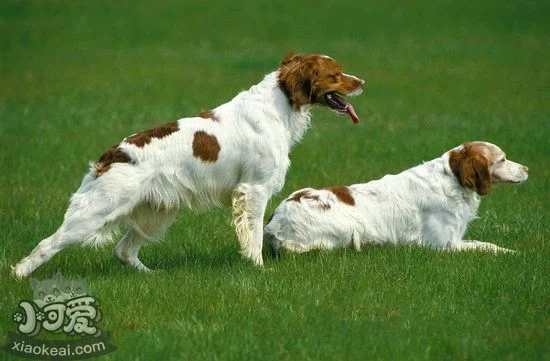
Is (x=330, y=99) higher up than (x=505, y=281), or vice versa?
(x=330, y=99)

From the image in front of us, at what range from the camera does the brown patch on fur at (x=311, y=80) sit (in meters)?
9.36

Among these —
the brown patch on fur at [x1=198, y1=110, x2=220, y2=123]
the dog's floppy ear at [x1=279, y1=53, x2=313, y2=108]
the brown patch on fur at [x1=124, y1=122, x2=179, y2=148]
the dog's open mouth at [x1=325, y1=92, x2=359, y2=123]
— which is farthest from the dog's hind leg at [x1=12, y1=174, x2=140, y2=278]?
the dog's open mouth at [x1=325, y1=92, x2=359, y2=123]

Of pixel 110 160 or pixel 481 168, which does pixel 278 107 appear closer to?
pixel 110 160

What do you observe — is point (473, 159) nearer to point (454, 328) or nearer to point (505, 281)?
point (505, 281)

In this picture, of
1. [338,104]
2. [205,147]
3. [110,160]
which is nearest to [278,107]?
[338,104]

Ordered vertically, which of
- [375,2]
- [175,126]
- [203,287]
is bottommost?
[375,2]

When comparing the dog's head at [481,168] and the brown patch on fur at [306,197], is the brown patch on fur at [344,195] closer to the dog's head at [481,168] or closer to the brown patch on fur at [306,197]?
the brown patch on fur at [306,197]

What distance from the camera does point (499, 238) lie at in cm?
1043

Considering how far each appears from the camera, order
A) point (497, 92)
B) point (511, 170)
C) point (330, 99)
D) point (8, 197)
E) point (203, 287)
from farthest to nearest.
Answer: point (497, 92)
point (8, 197)
point (511, 170)
point (330, 99)
point (203, 287)

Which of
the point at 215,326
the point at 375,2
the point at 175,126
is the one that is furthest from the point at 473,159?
the point at 375,2

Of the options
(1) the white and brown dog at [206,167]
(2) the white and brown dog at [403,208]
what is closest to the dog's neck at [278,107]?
(1) the white and brown dog at [206,167]

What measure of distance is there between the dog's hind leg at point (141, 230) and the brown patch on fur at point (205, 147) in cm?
57

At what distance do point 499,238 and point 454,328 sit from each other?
10.0 ft

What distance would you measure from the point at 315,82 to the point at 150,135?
1.48 meters
